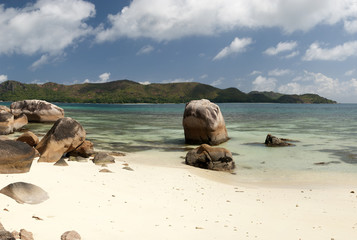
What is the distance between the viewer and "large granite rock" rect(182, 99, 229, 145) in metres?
18.2

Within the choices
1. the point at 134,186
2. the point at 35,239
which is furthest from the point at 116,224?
the point at 134,186

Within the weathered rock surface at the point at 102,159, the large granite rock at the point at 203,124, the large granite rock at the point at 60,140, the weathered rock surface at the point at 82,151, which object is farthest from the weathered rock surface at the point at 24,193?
the large granite rock at the point at 203,124

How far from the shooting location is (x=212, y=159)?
11.8 metres

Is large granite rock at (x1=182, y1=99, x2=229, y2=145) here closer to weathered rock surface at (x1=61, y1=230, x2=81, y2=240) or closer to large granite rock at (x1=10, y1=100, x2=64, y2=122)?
weathered rock surface at (x1=61, y1=230, x2=81, y2=240)

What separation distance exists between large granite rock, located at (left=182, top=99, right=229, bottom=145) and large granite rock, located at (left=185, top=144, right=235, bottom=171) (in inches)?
237

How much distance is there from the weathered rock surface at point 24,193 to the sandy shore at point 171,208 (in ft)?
0.47

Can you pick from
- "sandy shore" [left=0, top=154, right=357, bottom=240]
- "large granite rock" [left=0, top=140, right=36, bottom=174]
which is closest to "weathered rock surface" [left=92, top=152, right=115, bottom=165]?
"sandy shore" [left=0, top=154, right=357, bottom=240]

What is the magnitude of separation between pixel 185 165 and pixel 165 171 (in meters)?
1.98

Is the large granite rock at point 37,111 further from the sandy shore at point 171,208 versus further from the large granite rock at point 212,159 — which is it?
the sandy shore at point 171,208

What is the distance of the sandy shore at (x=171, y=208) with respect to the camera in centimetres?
494

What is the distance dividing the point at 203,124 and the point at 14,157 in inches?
494

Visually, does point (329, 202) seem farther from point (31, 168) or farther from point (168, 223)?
point (31, 168)

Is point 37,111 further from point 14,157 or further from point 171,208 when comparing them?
point 171,208

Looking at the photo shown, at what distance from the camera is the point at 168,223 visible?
5461mm
